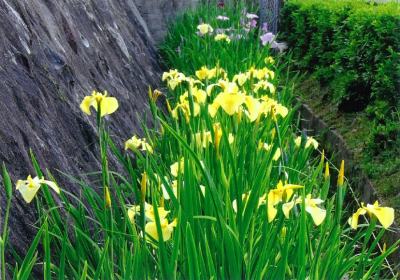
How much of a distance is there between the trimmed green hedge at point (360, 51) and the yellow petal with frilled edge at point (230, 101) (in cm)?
206

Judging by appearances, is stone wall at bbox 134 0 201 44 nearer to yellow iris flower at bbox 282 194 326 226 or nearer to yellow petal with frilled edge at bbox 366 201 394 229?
yellow iris flower at bbox 282 194 326 226

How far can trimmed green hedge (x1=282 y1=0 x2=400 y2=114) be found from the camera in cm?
342

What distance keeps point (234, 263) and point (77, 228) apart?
1.42 feet

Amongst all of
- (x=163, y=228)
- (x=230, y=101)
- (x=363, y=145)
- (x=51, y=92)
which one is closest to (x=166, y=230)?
(x=163, y=228)

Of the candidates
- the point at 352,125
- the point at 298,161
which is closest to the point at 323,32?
the point at 352,125

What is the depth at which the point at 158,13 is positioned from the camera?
684cm

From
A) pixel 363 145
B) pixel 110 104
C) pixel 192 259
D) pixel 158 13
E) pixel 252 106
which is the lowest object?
pixel 363 145

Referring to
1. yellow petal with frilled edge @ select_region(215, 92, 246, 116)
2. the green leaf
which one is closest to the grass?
yellow petal with frilled edge @ select_region(215, 92, 246, 116)

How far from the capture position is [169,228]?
1229 millimetres

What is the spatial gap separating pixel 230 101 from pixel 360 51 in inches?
106

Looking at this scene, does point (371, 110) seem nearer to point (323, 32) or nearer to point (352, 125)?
point (352, 125)

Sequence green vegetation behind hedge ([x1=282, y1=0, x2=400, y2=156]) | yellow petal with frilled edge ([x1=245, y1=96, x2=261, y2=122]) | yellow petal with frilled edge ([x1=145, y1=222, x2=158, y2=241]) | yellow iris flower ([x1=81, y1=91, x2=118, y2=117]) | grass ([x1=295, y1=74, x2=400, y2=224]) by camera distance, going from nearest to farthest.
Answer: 1. yellow petal with frilled edge ([x1=145, y1=222, x2=158, y2=241])
2. yellow iris flower ([x1=81, y1=91, x2=118, y2=117])
3. yellow petal with frilled edge ([x1=245, y1=96, x2=261, y2=122])
4. grass ([x1=295, y1=74, x2=400, y2=224])
5. green vegetation behind hedge ([x1=282, y1=0, x2=400, y2=156])

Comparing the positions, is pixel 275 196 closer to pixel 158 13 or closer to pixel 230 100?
pixel 230 100

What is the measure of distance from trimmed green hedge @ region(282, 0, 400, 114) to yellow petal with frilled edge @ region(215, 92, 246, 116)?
2055mm
